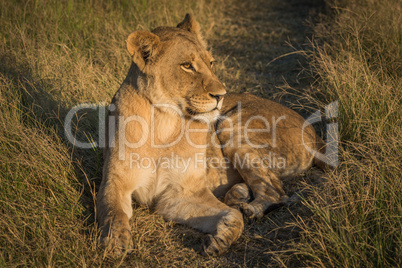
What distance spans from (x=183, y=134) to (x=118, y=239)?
902 millimetres

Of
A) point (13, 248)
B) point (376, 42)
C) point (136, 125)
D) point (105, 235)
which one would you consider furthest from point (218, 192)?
point (376, 42)

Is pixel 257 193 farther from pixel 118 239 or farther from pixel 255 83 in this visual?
pixel 255 83

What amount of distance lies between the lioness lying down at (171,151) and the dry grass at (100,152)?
5.3 inches

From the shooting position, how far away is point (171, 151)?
305cm

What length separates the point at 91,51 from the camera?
5.38 m

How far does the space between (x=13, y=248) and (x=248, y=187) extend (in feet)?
5.66

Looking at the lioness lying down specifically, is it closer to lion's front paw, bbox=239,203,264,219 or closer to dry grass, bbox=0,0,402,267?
lion's front paw, bbox=239,203,264,219

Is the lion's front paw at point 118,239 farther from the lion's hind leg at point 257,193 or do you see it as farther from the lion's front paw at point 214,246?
the lion's hind leg at point 257,193

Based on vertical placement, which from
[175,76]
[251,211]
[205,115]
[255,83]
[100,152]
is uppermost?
[175,76]

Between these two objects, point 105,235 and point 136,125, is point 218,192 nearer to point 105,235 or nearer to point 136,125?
point 136,125

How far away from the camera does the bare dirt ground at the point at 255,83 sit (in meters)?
2.69

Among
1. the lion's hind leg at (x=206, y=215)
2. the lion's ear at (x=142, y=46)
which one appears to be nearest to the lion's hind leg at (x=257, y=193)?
the lion's hind leg at (x=206, y=215)

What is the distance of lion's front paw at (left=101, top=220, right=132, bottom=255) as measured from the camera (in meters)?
2.52

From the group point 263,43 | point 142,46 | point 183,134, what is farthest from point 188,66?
point 263,43
